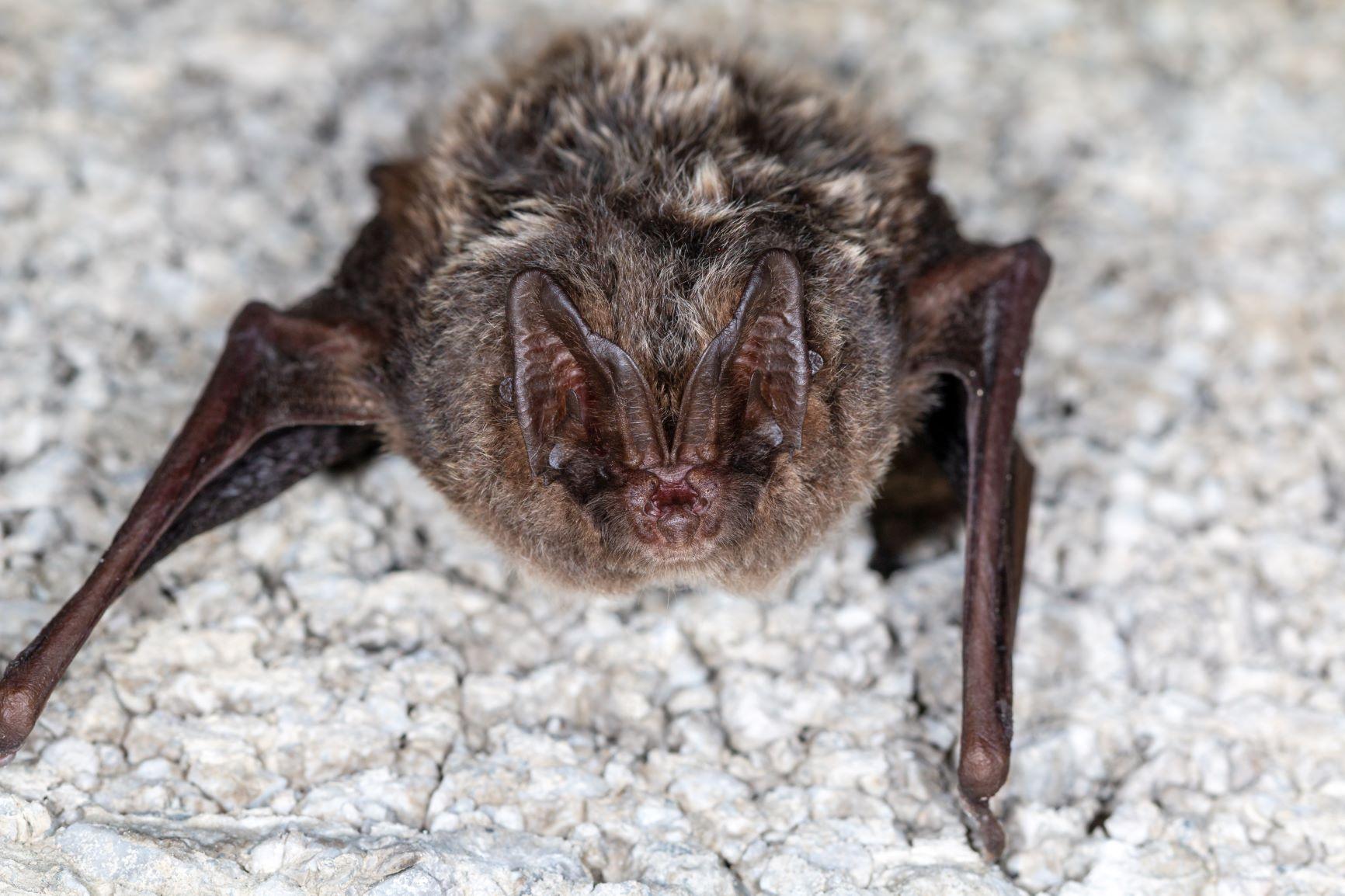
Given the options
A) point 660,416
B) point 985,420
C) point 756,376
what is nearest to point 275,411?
point 660,416

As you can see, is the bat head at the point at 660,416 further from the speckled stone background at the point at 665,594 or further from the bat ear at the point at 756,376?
the speckled stone background at the point at 665,594

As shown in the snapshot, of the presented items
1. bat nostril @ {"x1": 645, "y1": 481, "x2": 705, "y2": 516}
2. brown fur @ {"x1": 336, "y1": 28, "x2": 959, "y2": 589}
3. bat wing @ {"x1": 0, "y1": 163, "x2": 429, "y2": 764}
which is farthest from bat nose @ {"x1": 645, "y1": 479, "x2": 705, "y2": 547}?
bat wing @ {"x1": 0, "y1": 163, "x2": 429, "y2": 764}

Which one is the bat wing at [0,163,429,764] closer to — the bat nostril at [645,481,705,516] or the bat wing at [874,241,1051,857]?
the bat nostril at [645,481,705,516]

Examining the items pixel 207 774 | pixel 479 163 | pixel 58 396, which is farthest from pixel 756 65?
pixel 207 774

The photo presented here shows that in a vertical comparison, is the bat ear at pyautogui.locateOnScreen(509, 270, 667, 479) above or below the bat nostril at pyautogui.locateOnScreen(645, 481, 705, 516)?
above

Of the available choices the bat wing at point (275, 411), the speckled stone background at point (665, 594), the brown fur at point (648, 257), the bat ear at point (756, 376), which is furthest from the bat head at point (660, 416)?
the bat wing at point (275, 411)

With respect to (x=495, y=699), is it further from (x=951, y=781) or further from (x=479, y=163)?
(x=479, y=163)

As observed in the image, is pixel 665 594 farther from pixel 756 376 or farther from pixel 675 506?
pixel 756 376
